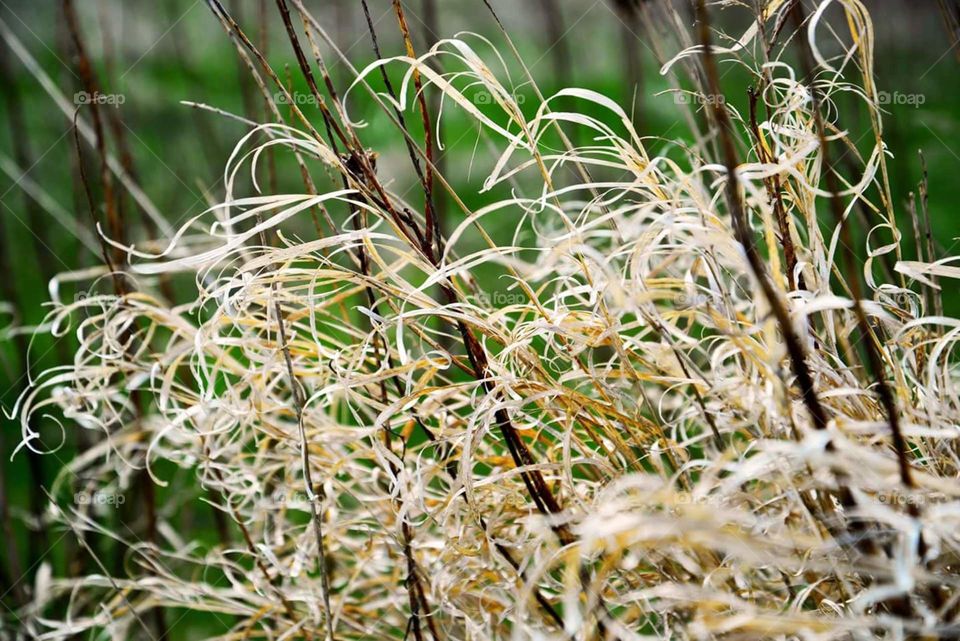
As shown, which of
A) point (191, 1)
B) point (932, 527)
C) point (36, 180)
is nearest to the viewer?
point (932, 527)

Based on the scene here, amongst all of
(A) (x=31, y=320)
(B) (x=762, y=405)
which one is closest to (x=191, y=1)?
(A) (x=31, y=320)

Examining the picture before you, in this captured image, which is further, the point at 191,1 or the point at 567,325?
the point at 191,1

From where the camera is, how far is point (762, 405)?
19.4 inches

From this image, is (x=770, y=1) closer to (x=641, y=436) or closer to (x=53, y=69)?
(x=641, y=436)

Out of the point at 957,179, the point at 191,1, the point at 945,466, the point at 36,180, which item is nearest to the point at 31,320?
the point at 36,180

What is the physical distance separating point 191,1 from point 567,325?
7.87ft

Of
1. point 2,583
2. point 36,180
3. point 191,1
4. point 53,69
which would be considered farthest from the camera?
point 191,1

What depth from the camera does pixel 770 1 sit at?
0.52m

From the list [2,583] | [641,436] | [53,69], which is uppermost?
[53,69]

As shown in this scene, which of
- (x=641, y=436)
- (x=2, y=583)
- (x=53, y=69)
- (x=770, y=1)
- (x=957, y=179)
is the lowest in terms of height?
(x=957, y=179)

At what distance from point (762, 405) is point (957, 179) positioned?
137cm

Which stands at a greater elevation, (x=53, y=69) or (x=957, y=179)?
(x=53, y=69)

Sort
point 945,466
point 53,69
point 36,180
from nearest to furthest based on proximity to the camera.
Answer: point 945,466
point 36,180
point 53,69

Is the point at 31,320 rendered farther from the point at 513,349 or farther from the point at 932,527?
the point at 932,527
